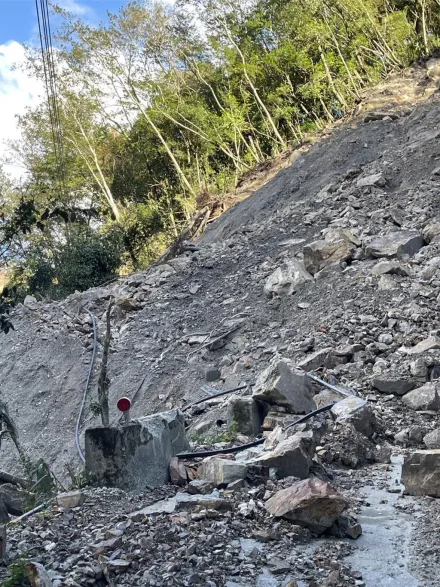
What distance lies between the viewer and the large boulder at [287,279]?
358 inches

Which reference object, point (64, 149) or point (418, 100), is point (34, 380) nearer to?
point (418, 100)

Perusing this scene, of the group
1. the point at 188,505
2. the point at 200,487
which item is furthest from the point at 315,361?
the point at 188,505

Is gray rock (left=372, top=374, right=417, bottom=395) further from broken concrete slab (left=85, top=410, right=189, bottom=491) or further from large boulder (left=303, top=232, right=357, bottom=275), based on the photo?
large boulder (left=303, top=232, right=357, bottom=275)

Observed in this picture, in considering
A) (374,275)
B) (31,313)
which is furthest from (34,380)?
(374,275)

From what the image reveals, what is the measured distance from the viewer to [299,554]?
10.3 ft

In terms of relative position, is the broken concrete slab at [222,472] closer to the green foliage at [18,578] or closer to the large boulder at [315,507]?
the large boulder at [315,507]

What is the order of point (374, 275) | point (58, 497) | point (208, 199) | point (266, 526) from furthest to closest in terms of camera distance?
point (208, 199)
point (374, 275)
point (58, 497)
point (266, 526)

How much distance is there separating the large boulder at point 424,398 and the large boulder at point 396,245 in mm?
3198

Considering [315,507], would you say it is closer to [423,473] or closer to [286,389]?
[423,473]

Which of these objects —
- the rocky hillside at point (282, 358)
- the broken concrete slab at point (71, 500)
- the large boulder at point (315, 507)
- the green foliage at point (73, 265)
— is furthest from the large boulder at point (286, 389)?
the green foliage at point (73, 265)

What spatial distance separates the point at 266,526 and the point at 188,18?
19249 mm

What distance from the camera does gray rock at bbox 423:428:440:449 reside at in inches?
182

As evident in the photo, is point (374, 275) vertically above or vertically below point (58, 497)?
below

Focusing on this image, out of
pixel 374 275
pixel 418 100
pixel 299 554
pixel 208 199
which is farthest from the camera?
pixel 208 199
